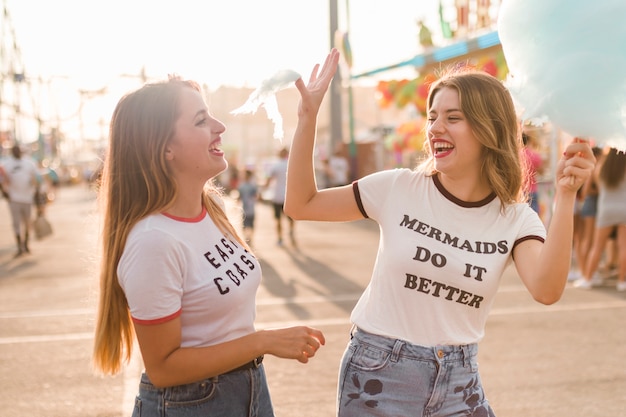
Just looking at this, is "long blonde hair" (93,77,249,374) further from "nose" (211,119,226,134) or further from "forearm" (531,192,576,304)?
"forearm" (531,192,576,304)

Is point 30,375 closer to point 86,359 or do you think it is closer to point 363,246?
point 86,359

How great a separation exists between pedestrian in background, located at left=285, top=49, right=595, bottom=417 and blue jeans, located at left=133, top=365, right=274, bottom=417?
34 cm

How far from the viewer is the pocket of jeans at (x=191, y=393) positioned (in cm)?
213

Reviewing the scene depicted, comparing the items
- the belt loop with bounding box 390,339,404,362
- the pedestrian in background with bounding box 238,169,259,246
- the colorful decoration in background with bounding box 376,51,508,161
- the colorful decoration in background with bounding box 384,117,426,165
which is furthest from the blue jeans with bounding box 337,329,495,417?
the colorful decoration in background with bounding box 384,117,426,165

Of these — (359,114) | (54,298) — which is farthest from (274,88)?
(359,114)

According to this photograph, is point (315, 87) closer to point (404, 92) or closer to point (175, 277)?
point (175, 277)

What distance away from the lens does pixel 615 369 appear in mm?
5031

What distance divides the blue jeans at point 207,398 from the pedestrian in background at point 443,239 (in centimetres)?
34

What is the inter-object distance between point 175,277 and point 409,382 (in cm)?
84

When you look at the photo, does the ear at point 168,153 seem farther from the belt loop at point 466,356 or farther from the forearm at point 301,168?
the belt loop at point 466,356

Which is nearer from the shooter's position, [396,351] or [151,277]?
[151,277]

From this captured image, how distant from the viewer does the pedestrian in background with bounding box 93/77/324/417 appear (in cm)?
205

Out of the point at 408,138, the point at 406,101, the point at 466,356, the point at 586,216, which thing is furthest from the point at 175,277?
the point at 406,101

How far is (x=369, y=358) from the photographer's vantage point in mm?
2393
